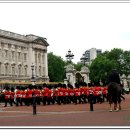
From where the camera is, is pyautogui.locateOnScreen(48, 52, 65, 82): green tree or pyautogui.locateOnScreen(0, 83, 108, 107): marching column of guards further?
pyautogui.locateOnScreen(48, 52, 65, 82): green tree

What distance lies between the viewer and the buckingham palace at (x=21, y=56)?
3169 inches

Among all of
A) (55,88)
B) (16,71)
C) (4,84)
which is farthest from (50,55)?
(55,88)

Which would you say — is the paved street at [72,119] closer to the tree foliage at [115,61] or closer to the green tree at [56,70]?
the green tree at [56,70]

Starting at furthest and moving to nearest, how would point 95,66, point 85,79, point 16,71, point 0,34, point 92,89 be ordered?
point 95,66, point 16,71, point 0,34, point 85,79, point 92,89

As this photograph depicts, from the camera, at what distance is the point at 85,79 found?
61.7 meters

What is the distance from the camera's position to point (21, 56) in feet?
289

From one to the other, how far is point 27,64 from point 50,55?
2000 cm

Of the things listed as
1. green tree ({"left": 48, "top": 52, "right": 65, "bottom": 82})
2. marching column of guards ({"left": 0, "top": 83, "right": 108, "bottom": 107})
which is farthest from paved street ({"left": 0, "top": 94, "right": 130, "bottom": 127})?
green tree ({"left": 48, "top": 52, "right": 65, "bottom": 82})

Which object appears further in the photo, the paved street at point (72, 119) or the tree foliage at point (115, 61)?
the tree foliage at point (115, 61)

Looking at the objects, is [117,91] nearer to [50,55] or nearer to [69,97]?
[69,97]

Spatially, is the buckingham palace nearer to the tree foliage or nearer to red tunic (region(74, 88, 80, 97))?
the tree foliage

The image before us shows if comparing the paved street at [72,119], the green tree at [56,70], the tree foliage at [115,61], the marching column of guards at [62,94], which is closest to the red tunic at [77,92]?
the marching column of guards at [62,94]

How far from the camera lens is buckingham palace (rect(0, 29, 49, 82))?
80.5m

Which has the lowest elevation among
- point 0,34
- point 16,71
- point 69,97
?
point 69,97
